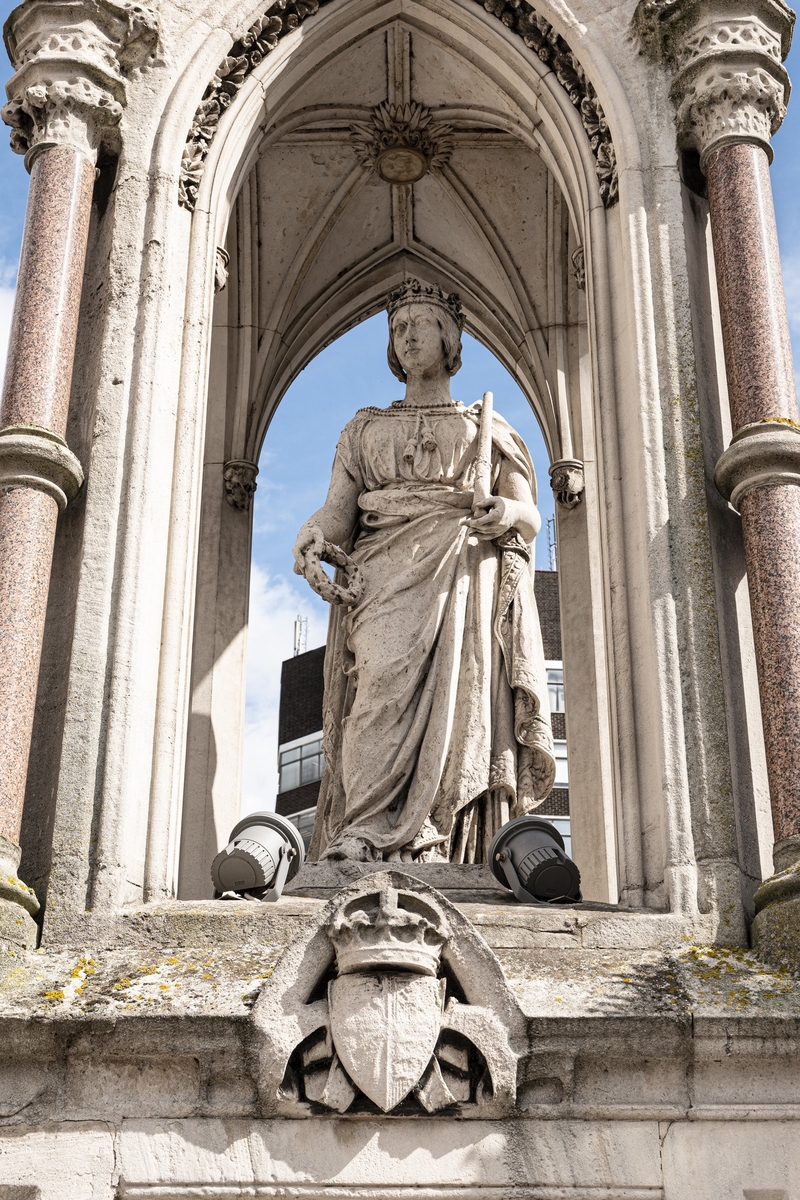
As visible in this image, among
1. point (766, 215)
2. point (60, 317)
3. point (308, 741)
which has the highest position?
point (308, 741)

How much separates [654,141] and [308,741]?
73.9 feet

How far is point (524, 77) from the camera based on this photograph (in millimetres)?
11242

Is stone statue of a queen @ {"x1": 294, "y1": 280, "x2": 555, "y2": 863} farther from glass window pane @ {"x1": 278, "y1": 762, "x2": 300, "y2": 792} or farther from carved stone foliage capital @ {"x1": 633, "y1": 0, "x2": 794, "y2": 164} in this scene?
glass window pane @ {"x1": 278, "y1": 762, "x2": 300, "y2": 792}

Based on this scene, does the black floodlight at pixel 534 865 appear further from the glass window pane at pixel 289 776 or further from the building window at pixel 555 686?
the glass window pane at pixel 289 776

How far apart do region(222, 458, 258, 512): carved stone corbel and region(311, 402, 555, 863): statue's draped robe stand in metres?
2.51

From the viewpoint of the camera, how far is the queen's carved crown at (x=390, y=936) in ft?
24.1

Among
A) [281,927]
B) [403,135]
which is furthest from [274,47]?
[281,927]

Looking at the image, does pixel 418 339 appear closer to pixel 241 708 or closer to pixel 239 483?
pixel 239 483

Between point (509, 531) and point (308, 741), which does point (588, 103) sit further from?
point (308, 741)

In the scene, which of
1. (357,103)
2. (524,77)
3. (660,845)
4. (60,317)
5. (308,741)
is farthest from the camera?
(308,741)

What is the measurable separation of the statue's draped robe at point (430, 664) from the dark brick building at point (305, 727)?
18.9m

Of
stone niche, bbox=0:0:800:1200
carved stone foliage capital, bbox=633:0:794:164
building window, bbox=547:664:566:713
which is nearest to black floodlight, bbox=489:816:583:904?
stone niche, bbox=0:0:800:1200

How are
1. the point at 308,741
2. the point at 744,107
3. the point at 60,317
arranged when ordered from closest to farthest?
the point at 60,317, the point at 744,107, the point at 308,741

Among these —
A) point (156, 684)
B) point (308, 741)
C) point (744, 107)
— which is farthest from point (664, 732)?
point (308, 741)
